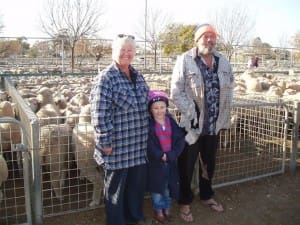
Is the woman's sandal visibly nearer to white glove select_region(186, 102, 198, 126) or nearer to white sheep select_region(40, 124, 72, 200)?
white glove select_region(186, 102, 198, 126)

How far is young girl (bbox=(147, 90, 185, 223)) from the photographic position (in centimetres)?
381

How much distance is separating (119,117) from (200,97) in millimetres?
1054

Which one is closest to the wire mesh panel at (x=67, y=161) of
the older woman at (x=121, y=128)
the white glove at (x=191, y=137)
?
the older woman at (x=121, y=128)

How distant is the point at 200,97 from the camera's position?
13.3ft

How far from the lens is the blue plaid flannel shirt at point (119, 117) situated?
330 centimetres

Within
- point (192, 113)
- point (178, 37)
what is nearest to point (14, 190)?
point (192, 113)

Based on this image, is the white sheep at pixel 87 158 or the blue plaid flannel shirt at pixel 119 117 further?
the white sheep at pixel 87 158

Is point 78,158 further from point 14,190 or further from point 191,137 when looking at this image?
point 191,137

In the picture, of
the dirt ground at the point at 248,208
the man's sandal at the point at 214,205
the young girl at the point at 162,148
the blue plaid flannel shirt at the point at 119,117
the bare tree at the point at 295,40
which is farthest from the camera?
the bare tree at the point at 295,40

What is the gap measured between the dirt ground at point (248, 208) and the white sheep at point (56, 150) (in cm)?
44

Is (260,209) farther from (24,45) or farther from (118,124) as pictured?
(24,45)

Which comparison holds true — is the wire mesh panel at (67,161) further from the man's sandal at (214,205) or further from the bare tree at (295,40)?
the bare tree at (295,40)

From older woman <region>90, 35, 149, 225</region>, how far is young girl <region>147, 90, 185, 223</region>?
5.4 inches

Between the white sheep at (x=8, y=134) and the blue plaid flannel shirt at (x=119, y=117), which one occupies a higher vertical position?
the blue plaid flannel shirt at (x=119, y=117)
